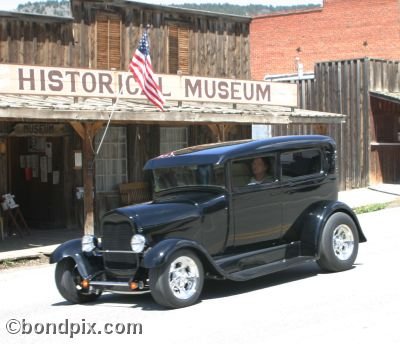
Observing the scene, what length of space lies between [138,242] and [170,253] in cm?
46

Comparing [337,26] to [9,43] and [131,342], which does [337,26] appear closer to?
[9,43]

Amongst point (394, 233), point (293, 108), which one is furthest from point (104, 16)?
point (394, 233)

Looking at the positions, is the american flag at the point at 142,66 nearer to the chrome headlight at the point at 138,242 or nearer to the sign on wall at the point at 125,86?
the sign on wall at the point at 125,86

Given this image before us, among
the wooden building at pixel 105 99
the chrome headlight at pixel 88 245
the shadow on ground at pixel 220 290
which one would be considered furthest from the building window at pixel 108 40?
the chrome headlight at pixel 88 245

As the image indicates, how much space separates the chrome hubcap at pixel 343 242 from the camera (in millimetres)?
10453

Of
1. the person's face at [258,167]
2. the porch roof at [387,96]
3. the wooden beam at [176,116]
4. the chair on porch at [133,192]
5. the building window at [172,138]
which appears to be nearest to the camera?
the person's face at [258,167]

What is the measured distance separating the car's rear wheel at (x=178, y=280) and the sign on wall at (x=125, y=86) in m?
7.69

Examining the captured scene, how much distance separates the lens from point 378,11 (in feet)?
130

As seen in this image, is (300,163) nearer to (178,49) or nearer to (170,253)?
(170,253)

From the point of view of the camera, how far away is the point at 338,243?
34.5 feet

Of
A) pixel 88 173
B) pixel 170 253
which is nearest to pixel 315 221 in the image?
pixel 170 253

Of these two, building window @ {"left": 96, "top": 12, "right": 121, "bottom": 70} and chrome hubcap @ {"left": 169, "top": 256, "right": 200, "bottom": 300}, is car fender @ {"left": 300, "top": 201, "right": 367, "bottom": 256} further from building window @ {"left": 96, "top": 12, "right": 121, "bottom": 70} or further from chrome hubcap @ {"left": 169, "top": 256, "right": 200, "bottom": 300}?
building window @ {"left": 96, "top": 12, "right": 121, "bottom": 70}

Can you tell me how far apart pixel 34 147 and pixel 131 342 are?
12.8m

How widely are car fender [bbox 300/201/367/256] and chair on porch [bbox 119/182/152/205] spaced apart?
9.41 m
